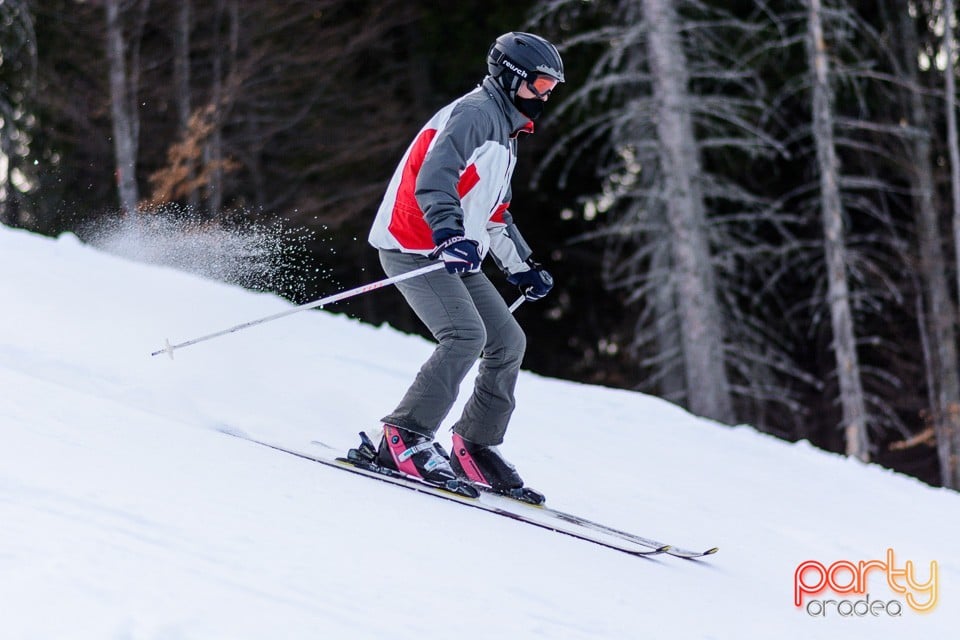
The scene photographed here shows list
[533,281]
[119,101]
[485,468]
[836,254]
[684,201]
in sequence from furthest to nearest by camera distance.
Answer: [119,101] < [836,254] < [684,201] < [533,281] < [485,468]

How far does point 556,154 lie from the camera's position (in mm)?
17438

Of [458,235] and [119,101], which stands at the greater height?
[119,101]

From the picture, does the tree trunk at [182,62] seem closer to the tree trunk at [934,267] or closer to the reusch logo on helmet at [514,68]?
the tree trunk at [934,267]

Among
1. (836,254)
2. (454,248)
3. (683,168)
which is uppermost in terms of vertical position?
(683,168)

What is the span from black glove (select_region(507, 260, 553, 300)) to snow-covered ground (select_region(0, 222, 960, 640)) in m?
1.00

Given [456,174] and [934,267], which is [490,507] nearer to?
[456,174]

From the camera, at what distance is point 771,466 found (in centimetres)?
723

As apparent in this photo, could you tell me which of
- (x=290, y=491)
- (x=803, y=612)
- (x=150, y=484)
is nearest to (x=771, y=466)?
(x=803, y=612)

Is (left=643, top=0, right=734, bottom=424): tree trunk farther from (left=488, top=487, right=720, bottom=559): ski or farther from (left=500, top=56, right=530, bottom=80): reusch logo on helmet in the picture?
(left=500, top=56, right=530, bottom=80): reusch logo on helmet

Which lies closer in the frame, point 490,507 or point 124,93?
point 490,507

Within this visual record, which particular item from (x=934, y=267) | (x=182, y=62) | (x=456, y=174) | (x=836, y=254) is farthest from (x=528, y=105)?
(x=934, y=267)

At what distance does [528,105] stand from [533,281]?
2.88ft

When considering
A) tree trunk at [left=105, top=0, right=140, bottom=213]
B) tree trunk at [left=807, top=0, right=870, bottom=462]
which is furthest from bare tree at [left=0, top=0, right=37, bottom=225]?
tree trunk at [left=807, top=0, right=870, bottom=462]

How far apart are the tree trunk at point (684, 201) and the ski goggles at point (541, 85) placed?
284 inches
